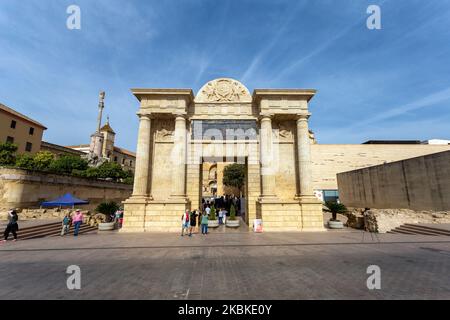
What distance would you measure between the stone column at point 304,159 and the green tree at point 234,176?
4332 cm

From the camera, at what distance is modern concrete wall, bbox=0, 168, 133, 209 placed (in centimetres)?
2125

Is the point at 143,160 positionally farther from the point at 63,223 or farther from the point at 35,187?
the point at 35,187

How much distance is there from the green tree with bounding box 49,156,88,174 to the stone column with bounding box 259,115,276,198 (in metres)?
41.9

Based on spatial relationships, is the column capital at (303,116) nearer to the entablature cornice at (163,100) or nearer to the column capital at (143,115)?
the entablature cornice at (163,100)

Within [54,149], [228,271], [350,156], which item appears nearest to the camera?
[228,271]

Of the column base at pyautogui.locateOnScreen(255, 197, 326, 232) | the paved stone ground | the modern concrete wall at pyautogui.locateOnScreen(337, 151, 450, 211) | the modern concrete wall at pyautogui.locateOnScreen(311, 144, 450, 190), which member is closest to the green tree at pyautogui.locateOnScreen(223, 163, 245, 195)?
the modern concrete wall at pyautogui.locateOnScreen(311, 144, 450, 190)

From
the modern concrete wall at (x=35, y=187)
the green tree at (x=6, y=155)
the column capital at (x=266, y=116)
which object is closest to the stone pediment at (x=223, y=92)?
the column capital at (x=266, y=116)

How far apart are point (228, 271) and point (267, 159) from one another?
10863 millimetres

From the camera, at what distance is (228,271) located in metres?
5.93

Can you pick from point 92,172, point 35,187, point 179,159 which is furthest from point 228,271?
point 92,172

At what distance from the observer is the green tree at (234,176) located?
5950 cm

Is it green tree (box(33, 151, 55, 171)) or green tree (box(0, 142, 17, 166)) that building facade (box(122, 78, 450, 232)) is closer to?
green tree (box(0, 142, 17, 166))

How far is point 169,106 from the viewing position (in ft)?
53.8

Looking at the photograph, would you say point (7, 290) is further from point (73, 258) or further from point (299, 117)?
point (299, 117)
